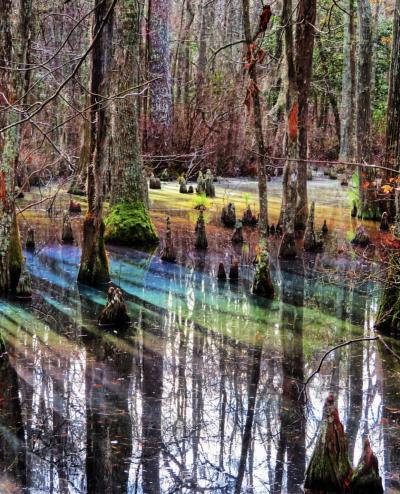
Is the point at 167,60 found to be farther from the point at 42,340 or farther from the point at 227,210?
the point at 42,340

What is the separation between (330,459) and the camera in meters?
5.13

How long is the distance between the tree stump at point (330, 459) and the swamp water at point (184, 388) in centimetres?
21

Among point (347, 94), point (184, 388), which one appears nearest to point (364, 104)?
point (347, 94)

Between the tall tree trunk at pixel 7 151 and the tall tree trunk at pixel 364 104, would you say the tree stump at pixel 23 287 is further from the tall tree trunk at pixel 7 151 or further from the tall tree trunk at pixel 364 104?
the tall tree trunk at pixel 364 104

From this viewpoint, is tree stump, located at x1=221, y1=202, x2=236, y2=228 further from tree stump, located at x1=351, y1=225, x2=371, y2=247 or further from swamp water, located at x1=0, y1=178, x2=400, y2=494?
swamp water, located at x1=0, y1=178, x2=400, y2=494

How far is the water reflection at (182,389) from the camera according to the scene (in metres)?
5.50

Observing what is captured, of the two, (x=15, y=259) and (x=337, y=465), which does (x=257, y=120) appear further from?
(x=337, y=465)

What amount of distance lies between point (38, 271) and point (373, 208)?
9.28 meters

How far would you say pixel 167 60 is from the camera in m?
25.0

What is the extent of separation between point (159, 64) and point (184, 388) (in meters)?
19.1

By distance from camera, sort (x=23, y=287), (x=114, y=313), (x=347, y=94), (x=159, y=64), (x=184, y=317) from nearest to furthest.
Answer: (x=114, y=313)
(x=184, y=317)
(x=23, y=287)
(x=159, y=64)
(x=347, y=94)

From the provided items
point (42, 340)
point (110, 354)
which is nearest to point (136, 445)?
point (110, 354)

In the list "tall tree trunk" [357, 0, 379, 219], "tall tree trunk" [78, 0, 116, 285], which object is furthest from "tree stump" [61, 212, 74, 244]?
"tall tree trunk" [357, 0, 379, 219]

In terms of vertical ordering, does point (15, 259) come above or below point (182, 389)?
above
